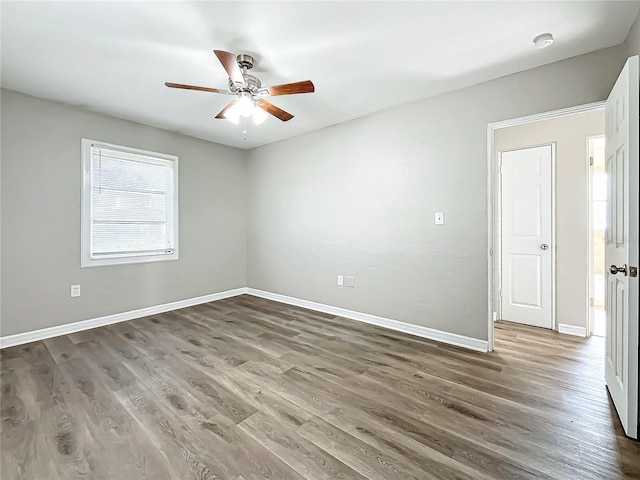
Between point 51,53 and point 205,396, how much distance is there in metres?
2.91

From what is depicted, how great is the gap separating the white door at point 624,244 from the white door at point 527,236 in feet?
5.00

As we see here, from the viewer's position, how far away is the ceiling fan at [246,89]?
222cm

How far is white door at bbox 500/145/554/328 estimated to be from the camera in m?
3.52

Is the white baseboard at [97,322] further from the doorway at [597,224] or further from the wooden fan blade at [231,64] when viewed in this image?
the doorway at [597,224]

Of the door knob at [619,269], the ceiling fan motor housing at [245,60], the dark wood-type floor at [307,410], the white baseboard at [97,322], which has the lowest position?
the dark wood-type floor at [307,410]

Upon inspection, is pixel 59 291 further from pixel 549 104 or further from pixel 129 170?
pixel 549 104

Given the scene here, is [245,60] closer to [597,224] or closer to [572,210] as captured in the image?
[572,210]

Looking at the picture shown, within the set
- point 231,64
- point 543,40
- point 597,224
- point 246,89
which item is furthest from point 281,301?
point 597,224

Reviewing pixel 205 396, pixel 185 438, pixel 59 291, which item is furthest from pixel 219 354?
pixel 59 291

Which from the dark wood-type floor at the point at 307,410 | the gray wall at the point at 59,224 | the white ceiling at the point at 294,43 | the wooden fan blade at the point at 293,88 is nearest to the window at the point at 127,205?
the gray wall at the point at 59,224

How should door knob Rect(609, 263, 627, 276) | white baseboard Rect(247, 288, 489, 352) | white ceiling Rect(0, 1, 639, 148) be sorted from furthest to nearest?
white baseboard Rect(247, 288, 489, 352), white ceiling Rect(0, 1, 639, 148), door knob Rect(609, 263, 627, 276)

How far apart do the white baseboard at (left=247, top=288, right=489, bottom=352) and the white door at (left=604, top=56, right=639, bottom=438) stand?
40.2 inches

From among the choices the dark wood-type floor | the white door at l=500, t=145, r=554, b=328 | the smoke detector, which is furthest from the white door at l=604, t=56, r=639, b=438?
the white door at l=500, t=145, r=554, b=328

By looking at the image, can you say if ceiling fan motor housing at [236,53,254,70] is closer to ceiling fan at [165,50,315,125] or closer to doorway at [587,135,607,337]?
ceiling fan at [165,50,315,125]
